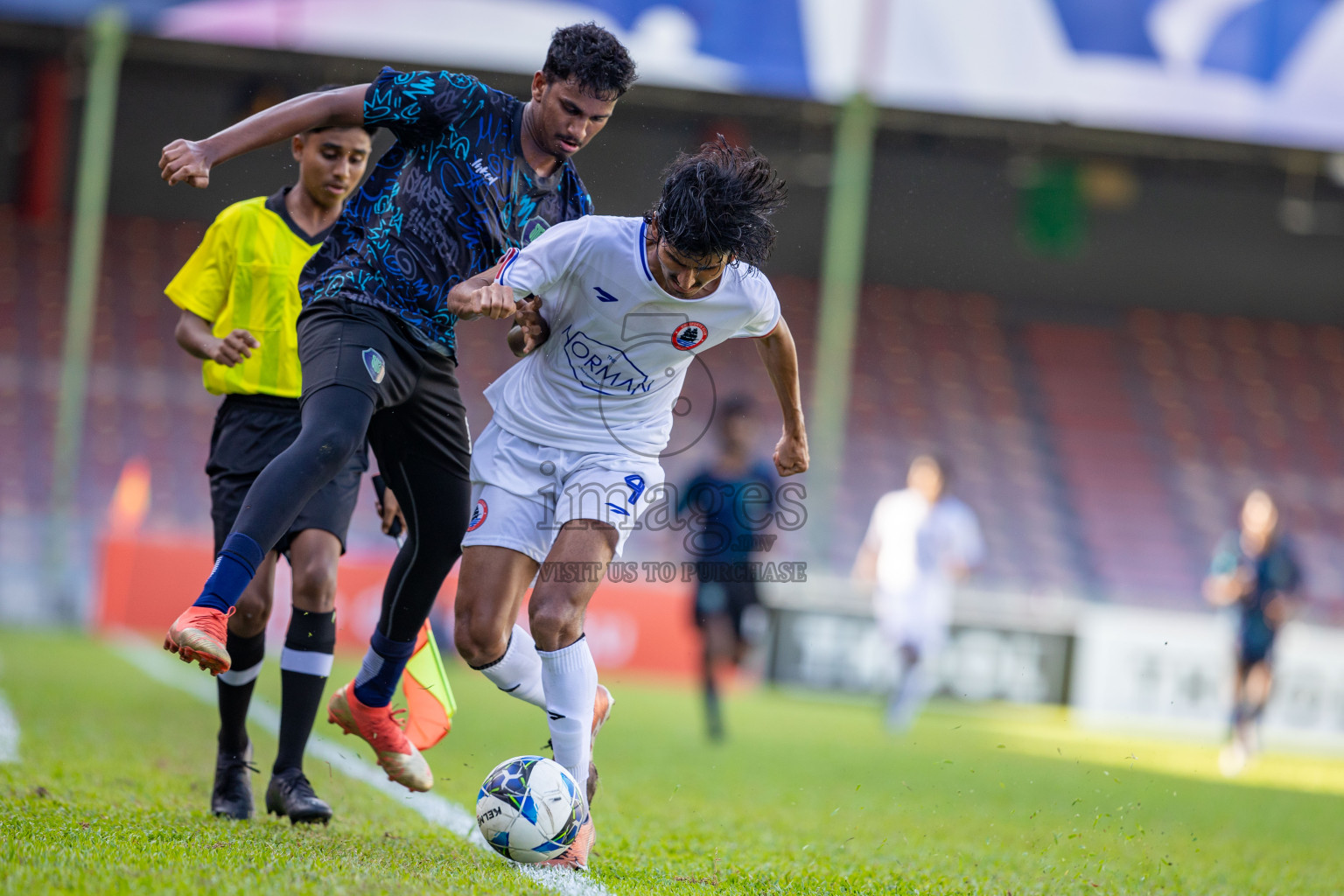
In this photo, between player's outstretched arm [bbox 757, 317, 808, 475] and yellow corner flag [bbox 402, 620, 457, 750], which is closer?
player's outstretched arm [bbox 757, 317, 808, 475]

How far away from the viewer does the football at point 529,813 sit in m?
3.42

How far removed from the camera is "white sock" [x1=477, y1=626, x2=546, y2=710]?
3.97 metres

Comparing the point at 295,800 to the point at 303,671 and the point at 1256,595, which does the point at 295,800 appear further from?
the point at 1256,595

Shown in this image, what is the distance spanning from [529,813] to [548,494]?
35.9 inches

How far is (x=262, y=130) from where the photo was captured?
3717mm

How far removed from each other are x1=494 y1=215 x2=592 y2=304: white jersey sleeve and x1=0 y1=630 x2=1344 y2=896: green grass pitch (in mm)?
1493

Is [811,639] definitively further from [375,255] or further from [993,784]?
[375,255]

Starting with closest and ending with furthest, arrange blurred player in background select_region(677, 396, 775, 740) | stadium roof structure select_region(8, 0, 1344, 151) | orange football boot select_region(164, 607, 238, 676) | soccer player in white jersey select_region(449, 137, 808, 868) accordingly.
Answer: orange football boot select_region(164, 607, 238, 676) < soccer player in white jersey select_region(449, 137, 808, 868) < blurred player in background select_region(677, 396, 775, 740) < stadium roof structure select_region(8, 0, 1344, 151)

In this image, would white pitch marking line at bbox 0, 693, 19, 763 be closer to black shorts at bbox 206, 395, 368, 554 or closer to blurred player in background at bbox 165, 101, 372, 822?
blurred player in background at bbox 165, 101, 372, 822

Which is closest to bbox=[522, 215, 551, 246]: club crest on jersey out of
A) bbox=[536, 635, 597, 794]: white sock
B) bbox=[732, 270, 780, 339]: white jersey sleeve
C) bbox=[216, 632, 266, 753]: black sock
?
bbox=[732, 270, 780, 339]: white jersey sleeve

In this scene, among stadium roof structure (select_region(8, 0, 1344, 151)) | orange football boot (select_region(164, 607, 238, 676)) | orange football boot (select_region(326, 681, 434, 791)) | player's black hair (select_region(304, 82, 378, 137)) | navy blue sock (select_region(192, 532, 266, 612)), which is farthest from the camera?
stadium roof structure (select_region(8, 0, 1344, 151))

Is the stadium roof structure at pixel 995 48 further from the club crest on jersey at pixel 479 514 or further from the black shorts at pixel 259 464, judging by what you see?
the club crest on jersey at pixel 479 514

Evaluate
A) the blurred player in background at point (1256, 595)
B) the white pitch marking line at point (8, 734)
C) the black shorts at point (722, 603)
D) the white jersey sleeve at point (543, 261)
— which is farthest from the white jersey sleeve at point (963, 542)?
the white jersey sleeve at point (543, 261)

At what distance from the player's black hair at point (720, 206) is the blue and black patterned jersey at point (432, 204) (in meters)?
0.52
